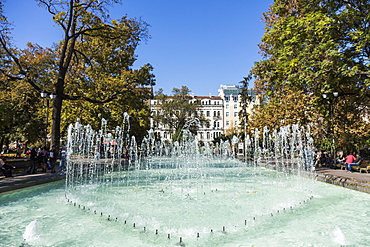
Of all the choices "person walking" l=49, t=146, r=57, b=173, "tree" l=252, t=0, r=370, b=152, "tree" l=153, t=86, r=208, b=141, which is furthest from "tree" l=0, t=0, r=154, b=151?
"tree" l=153, t=86, r=208, b=141

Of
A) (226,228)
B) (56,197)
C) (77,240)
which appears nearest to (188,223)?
(226,228)

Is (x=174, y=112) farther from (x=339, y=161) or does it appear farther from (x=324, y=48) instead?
(x=324, y=48)

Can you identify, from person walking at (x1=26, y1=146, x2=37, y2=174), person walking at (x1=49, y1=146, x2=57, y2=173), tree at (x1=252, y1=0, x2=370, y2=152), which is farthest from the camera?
person walking at (x1=49, y1=146, x2=57, y2=173)

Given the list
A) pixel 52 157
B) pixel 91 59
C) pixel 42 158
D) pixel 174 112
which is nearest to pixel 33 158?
pixel 52 157

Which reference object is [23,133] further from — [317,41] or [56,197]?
[317,41]

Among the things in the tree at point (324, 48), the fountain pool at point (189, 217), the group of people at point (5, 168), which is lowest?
the fountain pool at point (189, 217)

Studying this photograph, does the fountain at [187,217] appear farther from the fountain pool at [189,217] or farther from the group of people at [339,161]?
the group of people at [339,161]

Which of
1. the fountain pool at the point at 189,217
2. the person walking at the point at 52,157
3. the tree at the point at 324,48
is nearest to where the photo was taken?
the fountain pool at the point at 189,217

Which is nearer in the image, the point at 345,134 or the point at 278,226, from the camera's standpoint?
the point at 278,226

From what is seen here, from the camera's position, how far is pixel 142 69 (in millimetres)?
21766

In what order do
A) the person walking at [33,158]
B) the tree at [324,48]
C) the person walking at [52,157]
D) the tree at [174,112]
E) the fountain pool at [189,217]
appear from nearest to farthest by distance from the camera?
the fountain pool at [189,217] < the tree at [324,48] < the person walking at [33,158] < the person walking at [52,157] < the tree at [174,112]

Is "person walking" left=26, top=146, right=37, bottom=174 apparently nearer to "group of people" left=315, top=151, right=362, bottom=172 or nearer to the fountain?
the fountain

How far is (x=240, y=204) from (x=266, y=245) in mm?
3200

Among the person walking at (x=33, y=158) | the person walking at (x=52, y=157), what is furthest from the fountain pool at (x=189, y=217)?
the person walking at (x=52, y=157)
